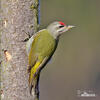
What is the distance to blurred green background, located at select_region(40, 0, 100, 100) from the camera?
11656mm

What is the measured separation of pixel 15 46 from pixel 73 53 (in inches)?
326

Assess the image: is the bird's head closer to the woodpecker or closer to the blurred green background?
the woodpecker

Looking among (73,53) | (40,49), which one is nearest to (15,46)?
(40,49)

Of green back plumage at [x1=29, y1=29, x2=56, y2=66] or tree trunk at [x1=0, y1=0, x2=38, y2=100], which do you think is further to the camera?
green back plumage at [x1=29, y1=29, x2=56, y2=66]

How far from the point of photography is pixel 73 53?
14.0 meters

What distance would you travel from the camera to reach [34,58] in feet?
19.4

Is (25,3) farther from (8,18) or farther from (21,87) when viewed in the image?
(21,87)

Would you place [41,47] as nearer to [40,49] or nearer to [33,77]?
[40,49]

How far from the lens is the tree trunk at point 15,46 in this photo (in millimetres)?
5777

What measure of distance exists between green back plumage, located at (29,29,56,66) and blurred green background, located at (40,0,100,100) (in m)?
4.76

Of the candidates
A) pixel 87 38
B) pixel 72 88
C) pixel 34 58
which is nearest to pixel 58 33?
pixel 34 58

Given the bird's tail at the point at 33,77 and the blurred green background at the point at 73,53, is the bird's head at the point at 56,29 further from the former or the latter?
the blurred green background at the point at 73,53

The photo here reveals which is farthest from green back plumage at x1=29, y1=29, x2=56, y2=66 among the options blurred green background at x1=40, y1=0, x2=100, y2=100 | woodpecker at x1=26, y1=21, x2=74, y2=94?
blurred green background at x1=40, y1=0, x2=100, y2=100

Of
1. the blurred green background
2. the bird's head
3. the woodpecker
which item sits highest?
the bird's head
